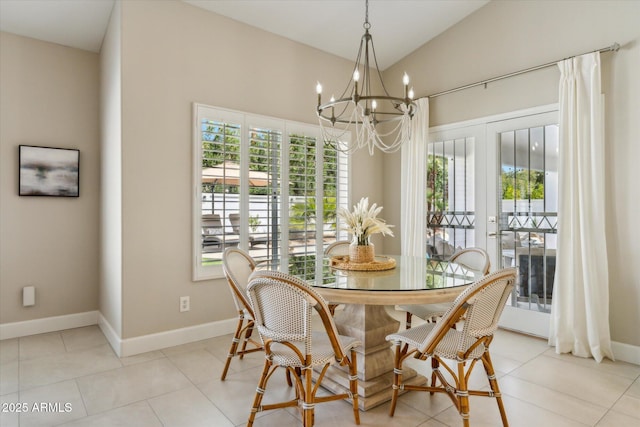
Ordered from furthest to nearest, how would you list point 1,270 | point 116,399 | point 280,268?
1. point 1,270
2. point 280,268
3. point 116,399

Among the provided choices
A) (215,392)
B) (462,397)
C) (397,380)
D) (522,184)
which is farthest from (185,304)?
(522,184)

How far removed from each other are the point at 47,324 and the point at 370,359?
10.5 ft

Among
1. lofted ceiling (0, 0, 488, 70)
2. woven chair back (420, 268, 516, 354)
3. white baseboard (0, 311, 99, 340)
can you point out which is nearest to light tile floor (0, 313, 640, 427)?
white baseboard (0, 311, 99, 340)

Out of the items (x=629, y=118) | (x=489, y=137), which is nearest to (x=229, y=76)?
(x=489, y=137)

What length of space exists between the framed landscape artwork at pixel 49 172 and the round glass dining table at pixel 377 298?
2723 millimetres

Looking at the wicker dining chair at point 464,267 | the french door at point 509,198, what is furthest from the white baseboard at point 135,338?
the wicker dining chair at point 464,267

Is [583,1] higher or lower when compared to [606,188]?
higher

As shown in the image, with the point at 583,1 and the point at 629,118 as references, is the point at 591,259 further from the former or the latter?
the point at 583,1

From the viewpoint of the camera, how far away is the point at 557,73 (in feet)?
11.3

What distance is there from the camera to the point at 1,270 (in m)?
3.49

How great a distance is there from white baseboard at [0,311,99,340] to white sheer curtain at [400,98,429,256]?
353 centimetres

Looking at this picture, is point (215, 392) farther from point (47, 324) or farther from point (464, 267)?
point (47, 324)

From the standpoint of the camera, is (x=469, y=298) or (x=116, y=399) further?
(x=116, y=399)

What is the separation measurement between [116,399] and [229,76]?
2.85 meters
